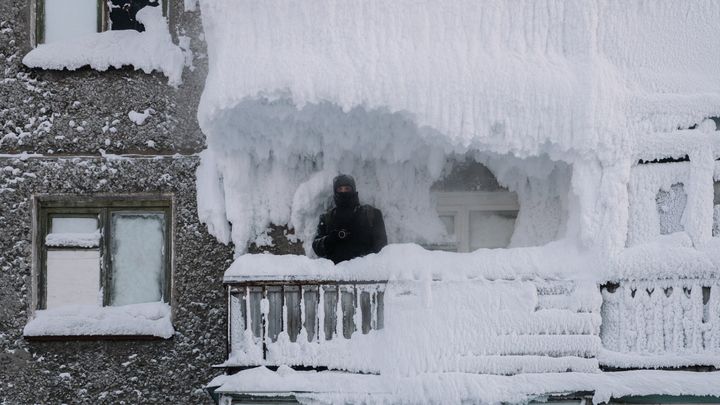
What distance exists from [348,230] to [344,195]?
0.31 meters

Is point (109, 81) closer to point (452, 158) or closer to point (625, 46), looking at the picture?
point (452, 158)

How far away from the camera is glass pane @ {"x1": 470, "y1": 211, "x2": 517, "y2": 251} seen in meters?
9.12

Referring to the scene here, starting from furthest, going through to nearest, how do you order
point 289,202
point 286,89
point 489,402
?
point 289,202 < point 286,89 < point 489,402

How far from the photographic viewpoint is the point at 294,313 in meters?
7.69

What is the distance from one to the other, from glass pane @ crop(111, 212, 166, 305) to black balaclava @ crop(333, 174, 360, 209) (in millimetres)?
1939

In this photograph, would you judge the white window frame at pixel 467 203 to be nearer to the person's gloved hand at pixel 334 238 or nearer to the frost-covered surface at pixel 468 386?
the person's gloved hand at pixel 334 238

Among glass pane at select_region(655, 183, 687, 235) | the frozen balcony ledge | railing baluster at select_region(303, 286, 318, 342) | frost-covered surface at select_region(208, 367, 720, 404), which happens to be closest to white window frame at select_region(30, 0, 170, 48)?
the frozen balcony ledge

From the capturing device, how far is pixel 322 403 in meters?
7.43

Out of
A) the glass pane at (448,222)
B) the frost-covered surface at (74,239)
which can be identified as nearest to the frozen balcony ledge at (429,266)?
the glass pane at (448,222)

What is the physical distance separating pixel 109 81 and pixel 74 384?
295 cm

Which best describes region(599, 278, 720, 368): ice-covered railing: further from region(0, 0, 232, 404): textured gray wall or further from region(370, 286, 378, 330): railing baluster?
region(0, 0, 232, 404): textured gray wall

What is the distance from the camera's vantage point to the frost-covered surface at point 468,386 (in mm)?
7305

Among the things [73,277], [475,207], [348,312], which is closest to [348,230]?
[348,312]

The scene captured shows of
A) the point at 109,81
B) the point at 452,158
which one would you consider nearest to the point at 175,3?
the point at 109,81
